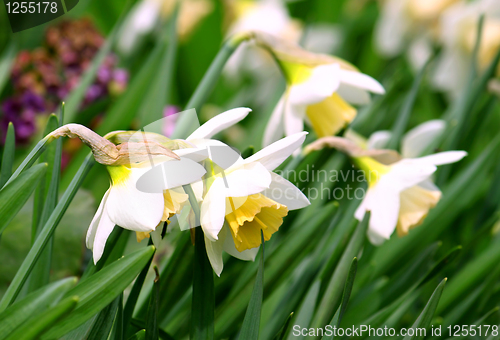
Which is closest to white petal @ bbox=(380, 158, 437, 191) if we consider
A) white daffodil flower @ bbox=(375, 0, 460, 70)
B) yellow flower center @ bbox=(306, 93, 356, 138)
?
yellow flower center @ bbox=(306, 93, 356, 138)

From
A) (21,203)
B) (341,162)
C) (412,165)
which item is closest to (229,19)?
(341,162)

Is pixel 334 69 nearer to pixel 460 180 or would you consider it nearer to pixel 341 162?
pixel 341 162

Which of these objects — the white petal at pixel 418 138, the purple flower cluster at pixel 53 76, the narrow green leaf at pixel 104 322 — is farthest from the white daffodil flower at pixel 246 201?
the purple flower cluster at pixel 53 76

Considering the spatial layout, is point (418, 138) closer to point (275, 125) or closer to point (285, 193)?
point (275, 125)

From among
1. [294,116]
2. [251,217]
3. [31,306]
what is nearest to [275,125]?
[294,116]

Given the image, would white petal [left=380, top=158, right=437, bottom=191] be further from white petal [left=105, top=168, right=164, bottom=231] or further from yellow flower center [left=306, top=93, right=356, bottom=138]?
white petal [left=105, top=168, right=164, bottom=231]
